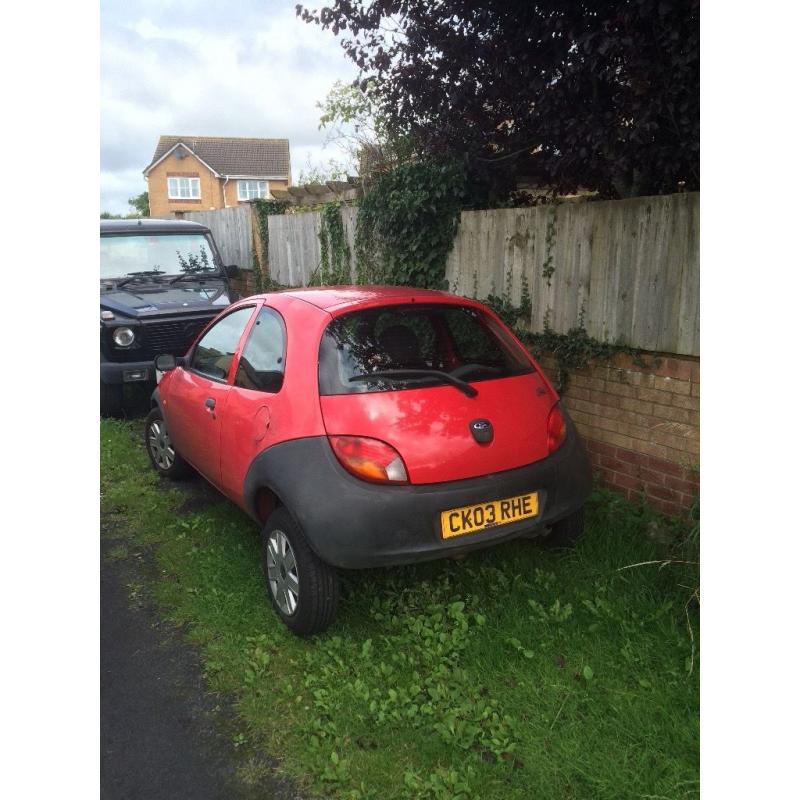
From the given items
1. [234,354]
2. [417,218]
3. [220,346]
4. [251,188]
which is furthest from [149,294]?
[251,188]

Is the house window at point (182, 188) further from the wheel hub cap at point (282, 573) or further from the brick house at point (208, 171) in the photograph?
the wheel hub cap at point (282, 573)

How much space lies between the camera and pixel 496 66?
5051 millimetres

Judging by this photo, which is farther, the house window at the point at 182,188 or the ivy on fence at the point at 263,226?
the house window at the point at 182,188

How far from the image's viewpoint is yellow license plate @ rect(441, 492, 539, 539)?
3229mm

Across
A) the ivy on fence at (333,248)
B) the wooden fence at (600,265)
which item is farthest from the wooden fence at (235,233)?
the wooden fence at (600,265)

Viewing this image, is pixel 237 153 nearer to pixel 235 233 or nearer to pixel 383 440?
pixel 235 233

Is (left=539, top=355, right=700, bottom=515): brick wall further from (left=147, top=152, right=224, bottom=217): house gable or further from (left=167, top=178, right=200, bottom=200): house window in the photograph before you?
(left=167, top=178, right=200, bottom=200): house window

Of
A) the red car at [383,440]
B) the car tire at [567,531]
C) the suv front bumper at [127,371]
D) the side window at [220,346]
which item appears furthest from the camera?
the suv front bumper at [127,371]

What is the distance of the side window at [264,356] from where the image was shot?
375cm

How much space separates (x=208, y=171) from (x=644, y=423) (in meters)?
54.5

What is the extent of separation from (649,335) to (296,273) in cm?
687

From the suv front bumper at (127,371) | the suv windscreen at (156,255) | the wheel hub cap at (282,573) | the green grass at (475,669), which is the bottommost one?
the green grass at (475,669)

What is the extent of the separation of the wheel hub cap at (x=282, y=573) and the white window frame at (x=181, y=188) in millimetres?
54868

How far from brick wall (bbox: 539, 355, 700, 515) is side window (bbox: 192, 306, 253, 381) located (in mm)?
2390
